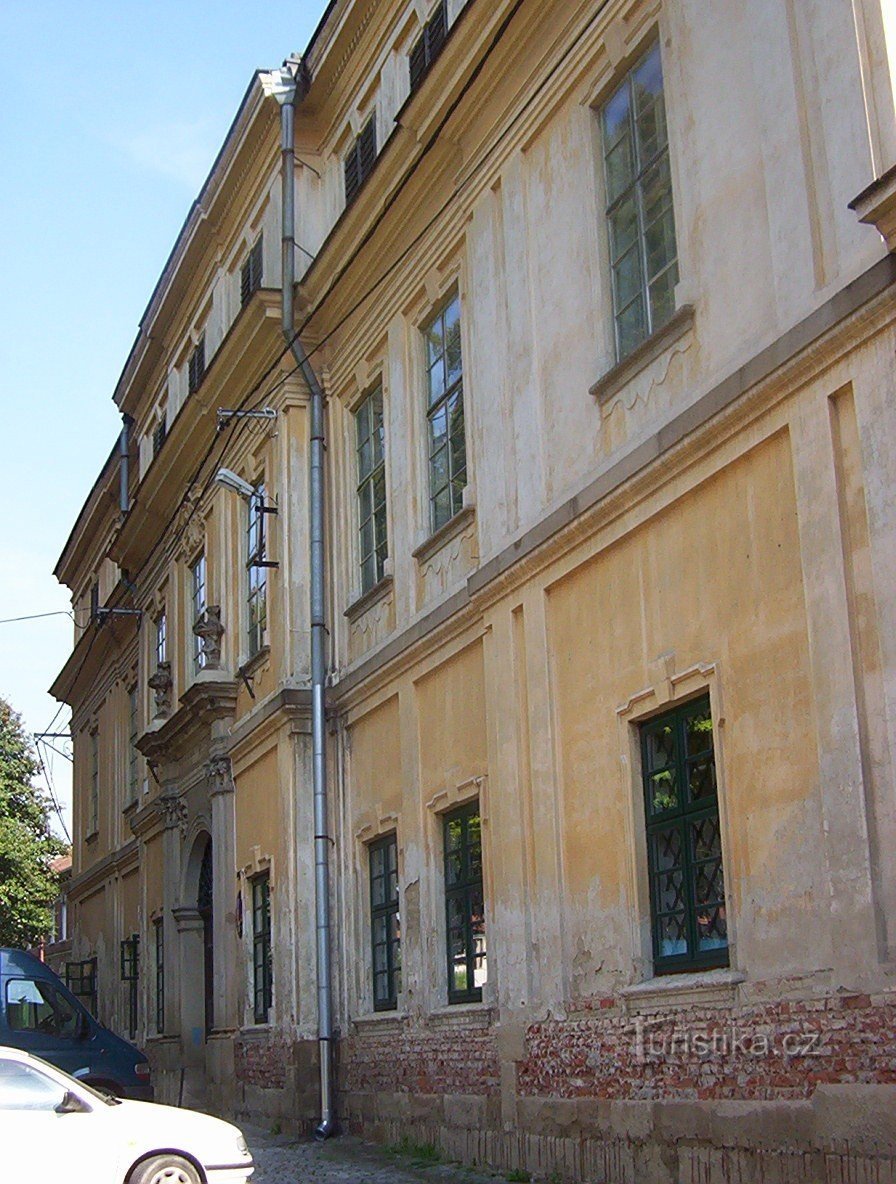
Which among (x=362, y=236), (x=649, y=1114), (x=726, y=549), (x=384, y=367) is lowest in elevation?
(x=649, y=1114)

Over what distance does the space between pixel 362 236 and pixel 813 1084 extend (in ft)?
36.0

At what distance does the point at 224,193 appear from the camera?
22688 millimetres

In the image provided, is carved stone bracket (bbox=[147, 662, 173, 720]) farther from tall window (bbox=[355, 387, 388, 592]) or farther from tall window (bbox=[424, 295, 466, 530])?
tall window (bbox=[424, 295, 466, 530])

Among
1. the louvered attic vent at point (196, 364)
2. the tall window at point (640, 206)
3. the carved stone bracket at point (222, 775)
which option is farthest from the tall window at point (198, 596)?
the tall window at point (640, 206)

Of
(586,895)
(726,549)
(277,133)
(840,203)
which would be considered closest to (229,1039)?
(586,895)

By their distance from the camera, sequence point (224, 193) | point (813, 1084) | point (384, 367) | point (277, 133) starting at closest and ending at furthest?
point (813, 1084), point (384, 367), point (277, 133), point (224, 193)

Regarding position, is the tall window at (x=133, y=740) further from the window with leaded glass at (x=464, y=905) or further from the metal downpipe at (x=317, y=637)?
the window with leaded glass at (x=464, y=905)

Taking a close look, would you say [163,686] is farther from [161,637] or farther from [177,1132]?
[177,1132]

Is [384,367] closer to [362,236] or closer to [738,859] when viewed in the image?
[362,236]

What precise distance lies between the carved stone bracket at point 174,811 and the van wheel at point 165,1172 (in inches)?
534

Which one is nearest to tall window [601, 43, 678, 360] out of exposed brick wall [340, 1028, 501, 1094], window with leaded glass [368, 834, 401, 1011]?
exposed brick wall [340, 1028, 501, 1094]

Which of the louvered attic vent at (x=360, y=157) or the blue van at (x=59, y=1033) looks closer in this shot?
the louvered attic vent at (x=360, y=157)

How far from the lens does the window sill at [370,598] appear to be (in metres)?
16.9

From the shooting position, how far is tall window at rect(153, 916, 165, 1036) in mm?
25859
